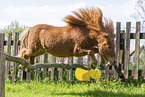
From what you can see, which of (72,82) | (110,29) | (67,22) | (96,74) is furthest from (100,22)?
(72,82)

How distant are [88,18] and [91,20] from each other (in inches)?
3.1

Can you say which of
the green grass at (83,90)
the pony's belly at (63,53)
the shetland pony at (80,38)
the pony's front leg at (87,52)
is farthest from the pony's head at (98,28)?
the green grass at (83,90)

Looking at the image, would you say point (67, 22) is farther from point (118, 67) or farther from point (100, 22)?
point (118, 67)

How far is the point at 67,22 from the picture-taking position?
3736mm

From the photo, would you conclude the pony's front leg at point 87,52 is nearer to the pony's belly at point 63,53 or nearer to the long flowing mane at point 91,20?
the pony's belly at point 63,53

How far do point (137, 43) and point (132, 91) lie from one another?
52.1 inches

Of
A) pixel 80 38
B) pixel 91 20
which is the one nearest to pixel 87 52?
pixel 80 38

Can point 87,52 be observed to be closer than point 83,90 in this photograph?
Yes

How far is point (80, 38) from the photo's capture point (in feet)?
11.4

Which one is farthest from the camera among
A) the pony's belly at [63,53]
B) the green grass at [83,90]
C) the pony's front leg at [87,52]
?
the green grass at [83,90]

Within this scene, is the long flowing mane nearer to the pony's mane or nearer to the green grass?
the pony's mane

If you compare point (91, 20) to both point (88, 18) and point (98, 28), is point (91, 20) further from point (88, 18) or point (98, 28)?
point (98, 28)

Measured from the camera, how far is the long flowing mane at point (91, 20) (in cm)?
357

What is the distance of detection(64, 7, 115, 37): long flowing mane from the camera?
357 cm
